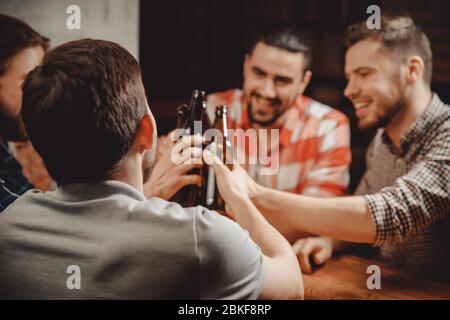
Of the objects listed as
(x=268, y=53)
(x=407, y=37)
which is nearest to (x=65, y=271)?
(x=407, y=37)

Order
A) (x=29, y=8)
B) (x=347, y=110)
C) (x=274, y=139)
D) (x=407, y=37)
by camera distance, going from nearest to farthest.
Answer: (x=29, y=8), (x=407, y=37), (x=274, y=139), (x=347, y=110)

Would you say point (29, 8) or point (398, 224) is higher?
point (29, 8)

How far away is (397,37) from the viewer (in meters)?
1.99

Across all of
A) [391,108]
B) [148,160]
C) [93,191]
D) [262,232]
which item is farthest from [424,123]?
[93,191]

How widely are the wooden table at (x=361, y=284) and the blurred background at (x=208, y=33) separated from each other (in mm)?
898

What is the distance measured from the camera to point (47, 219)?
36.6 inches

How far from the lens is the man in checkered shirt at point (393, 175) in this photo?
171 centimetres

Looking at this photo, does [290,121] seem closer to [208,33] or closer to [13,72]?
[208,33]

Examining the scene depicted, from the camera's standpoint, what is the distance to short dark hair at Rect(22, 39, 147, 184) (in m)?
0.93

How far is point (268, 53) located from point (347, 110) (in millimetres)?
1201

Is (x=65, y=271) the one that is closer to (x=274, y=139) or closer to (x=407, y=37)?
(x=407, y=37)

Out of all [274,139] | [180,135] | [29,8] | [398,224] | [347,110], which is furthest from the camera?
[347,110]

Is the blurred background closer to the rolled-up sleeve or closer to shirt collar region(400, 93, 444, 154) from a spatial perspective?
shirt collar region(400, 93, 444, 154)

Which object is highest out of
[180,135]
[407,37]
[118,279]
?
[407,37]
